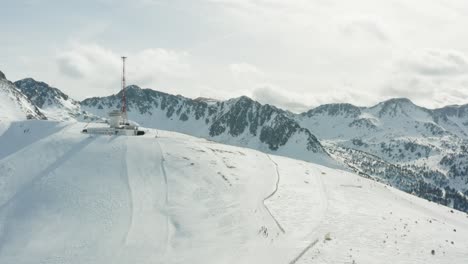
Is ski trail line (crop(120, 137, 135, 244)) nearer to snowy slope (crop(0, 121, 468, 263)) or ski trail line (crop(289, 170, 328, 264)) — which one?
snowy slope (crop(0, 121, 468, 263))

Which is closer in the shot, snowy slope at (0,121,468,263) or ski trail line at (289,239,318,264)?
ski trail line at (289,239,318,264)

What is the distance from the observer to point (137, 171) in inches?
2244

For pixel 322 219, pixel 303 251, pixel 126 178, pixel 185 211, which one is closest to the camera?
pixel 303 251

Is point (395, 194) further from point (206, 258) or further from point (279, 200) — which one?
point (206, 258)

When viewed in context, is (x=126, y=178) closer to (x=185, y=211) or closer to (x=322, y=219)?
(x=185, y=211)

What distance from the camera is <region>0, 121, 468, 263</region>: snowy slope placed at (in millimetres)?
39438

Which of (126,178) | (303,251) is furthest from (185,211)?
(303,251)

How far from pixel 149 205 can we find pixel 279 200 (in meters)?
16.2

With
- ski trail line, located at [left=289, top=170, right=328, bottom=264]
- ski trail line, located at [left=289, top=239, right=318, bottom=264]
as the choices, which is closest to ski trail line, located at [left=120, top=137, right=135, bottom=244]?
ski trail line, located at [left=289, top=239, right=318, bottom=264]

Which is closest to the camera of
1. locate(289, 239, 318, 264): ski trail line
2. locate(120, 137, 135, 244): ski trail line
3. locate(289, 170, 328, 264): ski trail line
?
locate(289, 239, 318, 264): ski trail line

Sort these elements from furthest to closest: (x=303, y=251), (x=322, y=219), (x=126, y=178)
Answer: (x=126, y=178)
(x=322, y=219)
(x=303, y=251)

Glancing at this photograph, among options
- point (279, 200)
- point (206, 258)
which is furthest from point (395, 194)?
point (206, 258)

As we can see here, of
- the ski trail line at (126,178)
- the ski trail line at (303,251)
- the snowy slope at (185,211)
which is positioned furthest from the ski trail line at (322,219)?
the ski trail line at (126,178)

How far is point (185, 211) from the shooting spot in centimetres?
4778
